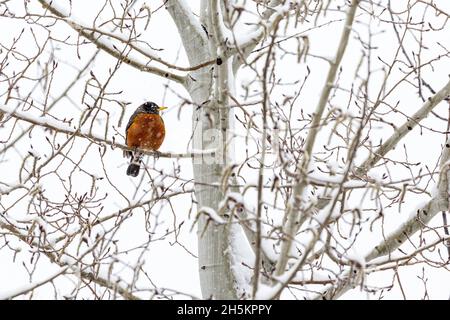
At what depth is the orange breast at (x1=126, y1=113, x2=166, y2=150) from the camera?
7.27m

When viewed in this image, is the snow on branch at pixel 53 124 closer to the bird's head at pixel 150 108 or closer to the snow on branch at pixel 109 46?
the snow on branch at pixel 109 46

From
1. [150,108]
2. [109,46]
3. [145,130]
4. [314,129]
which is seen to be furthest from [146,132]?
[314,129]

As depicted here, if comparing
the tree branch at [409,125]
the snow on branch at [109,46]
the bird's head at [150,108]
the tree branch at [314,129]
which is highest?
the bird's head at [150,108]

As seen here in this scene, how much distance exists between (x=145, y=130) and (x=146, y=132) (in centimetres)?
4

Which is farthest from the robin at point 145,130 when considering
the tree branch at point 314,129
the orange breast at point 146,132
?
the tree branch at point 314,129

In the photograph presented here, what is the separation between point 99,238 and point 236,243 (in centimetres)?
132

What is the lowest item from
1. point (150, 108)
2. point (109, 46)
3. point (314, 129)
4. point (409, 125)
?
point (314, 129)

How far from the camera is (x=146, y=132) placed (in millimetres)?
7312

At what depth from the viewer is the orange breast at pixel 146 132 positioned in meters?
7.27

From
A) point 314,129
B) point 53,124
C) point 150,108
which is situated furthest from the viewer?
point 150,108

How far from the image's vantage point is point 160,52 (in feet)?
17.7

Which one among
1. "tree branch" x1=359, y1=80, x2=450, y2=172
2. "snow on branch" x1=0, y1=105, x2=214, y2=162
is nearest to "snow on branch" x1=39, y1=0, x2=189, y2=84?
"snow on branch" x1=0, y1=105, x2=214, y2=162

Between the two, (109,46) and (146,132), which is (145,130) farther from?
(109,46)
